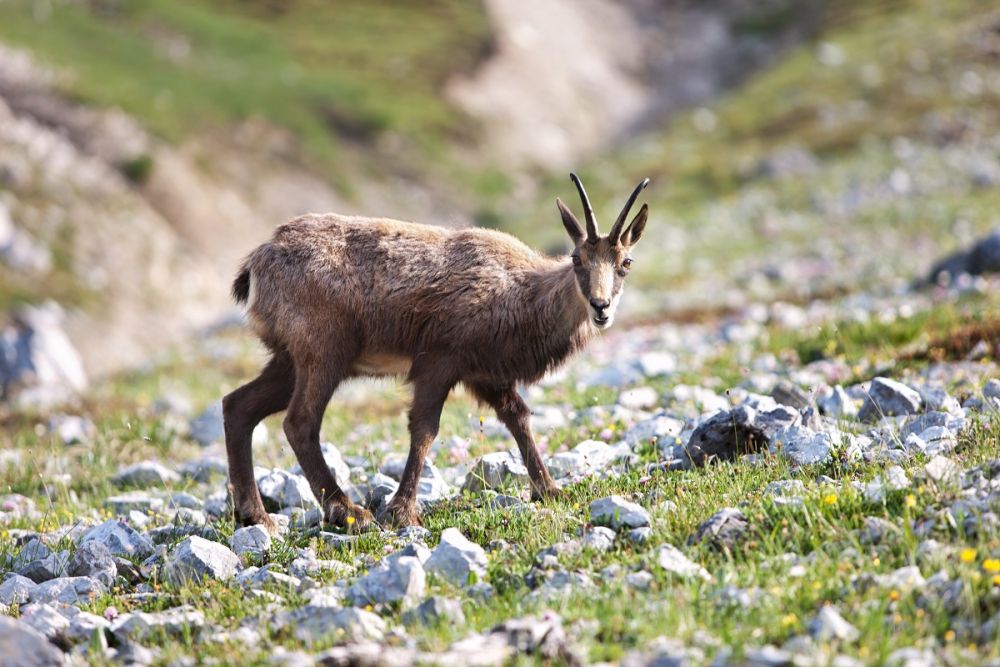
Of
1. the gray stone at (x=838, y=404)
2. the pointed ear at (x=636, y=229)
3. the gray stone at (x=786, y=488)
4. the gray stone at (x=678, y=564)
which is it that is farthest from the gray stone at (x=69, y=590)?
the gray stone at (x=838, y=404)

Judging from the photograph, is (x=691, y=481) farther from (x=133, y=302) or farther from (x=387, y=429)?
(x=133, y=302)

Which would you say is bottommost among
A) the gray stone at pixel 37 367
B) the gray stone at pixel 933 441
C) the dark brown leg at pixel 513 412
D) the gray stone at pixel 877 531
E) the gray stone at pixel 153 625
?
the gray stone at pixel 877 531

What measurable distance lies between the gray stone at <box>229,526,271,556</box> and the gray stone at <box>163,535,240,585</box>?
24 centimetres

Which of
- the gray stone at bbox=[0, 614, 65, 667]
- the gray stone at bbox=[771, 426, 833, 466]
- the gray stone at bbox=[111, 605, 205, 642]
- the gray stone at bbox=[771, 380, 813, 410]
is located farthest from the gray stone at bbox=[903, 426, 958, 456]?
the gray stone at bbox=[0, 614, 65, 667]

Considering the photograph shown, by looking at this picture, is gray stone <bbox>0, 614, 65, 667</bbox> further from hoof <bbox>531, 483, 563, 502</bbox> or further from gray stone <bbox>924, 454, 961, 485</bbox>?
gray stone <bbox>924, 454, 961, 485</bbox>

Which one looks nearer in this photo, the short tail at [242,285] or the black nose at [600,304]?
the black nose at [600,304]

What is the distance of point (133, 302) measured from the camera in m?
29.4

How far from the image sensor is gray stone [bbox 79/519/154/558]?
7.67 meters

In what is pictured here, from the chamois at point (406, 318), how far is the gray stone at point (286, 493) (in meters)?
0.33

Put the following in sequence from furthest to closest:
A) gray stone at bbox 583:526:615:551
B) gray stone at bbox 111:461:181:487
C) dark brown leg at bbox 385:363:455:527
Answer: gray stone at bbox 111:461:181:487, dark brown leg at bbox 385:363:455:527, gray stone at bbox 583:526:615:551

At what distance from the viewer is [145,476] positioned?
1083cm

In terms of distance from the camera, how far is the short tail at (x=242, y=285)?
9.43m

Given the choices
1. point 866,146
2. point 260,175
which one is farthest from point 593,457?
point 866,146

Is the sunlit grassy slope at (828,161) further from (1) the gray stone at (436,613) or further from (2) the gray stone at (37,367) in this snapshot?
(1) the gray stone at (436,613)
